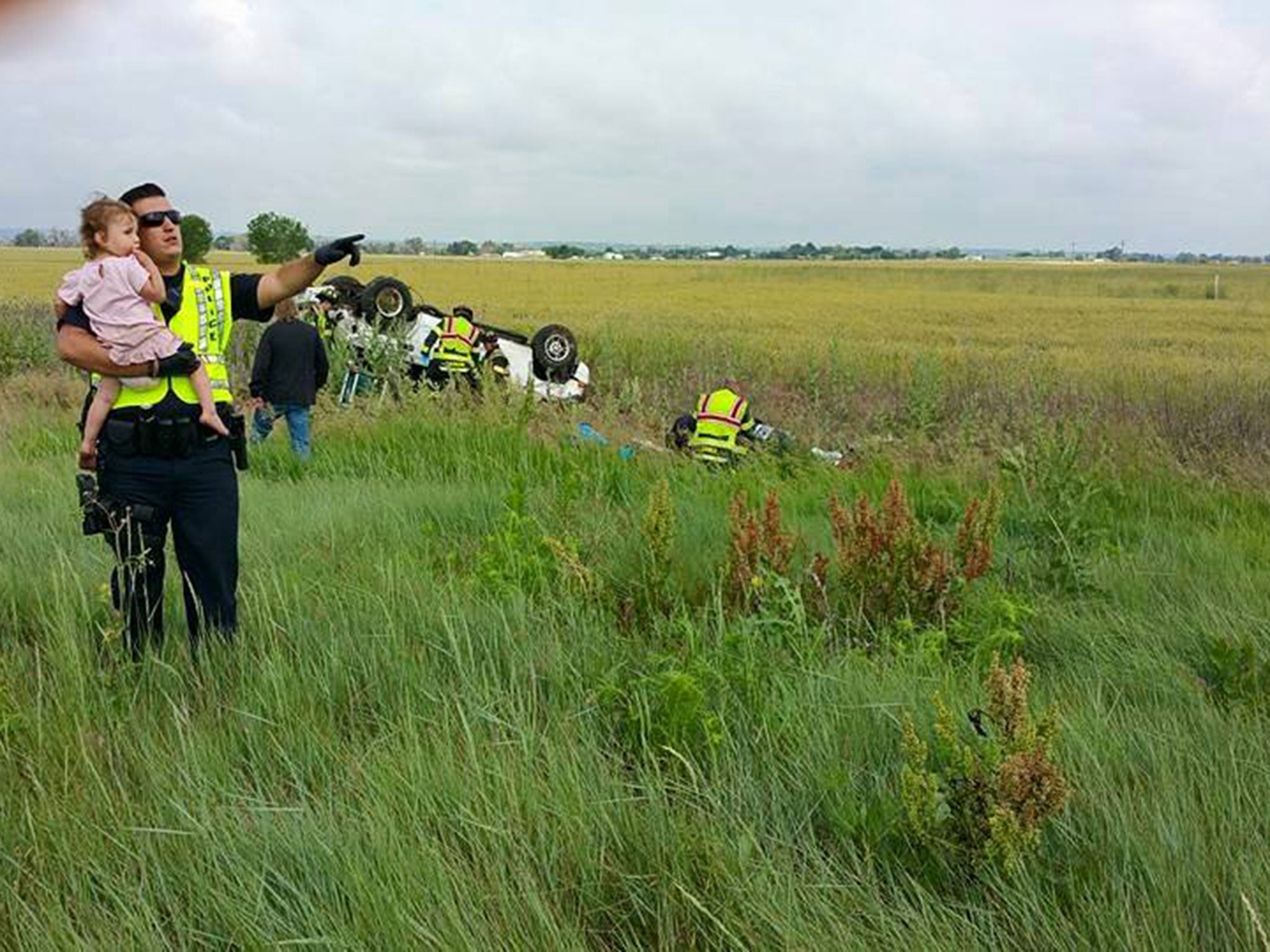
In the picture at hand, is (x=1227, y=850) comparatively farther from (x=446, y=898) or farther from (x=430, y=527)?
(x=430, y=527)

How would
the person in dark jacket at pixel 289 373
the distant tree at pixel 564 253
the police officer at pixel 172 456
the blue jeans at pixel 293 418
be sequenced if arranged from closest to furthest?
the police officer at pixel 172 456 → the blue jeans at pixel 293 418 → the person in dark jacket at pixel 289 373 → the distant tree at pixel 564 253

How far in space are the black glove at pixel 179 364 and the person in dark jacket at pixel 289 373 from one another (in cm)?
510

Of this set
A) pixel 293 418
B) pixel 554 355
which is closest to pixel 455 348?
pixel 554 355

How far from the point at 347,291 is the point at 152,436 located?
851cm

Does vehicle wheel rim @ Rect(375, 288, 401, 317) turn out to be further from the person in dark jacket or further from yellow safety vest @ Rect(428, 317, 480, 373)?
the person in dark jacket

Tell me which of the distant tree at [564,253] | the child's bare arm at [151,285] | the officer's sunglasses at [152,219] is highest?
the distant tree at [564,253]

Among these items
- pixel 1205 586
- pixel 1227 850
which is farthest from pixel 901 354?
pixel 1227 850

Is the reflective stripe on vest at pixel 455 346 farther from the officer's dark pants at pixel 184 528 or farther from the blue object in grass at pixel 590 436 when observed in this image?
the officer's dark pants at pixel 184 528

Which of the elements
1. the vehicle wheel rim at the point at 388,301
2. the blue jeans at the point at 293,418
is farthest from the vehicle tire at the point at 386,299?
the blue jeans at the point at 293,418

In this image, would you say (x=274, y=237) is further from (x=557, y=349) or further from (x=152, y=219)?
(x=152, y=219)

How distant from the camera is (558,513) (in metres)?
4.90

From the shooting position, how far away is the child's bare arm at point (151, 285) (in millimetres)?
3438

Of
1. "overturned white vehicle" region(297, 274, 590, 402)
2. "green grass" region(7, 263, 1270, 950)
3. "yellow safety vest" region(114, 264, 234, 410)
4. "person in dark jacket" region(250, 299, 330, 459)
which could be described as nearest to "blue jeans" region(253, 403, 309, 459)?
"person in dark jacket" region(250, 299, 330, 459)

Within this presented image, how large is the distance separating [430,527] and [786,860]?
3.32 metres
